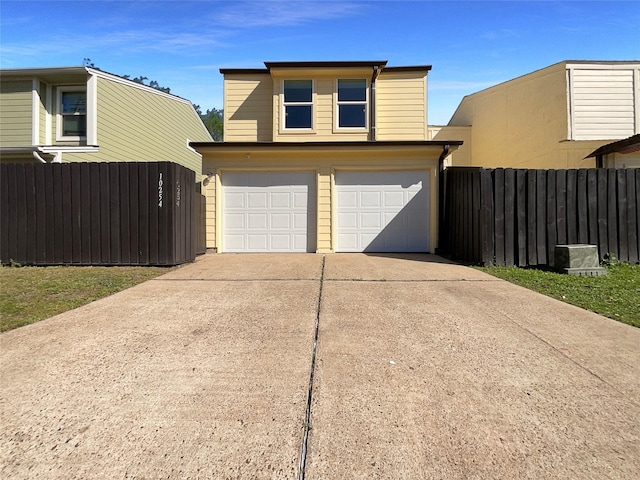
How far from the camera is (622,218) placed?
811 cm

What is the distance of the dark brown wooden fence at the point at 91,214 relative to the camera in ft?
26.1

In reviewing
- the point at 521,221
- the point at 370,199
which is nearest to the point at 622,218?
the point at 521,221

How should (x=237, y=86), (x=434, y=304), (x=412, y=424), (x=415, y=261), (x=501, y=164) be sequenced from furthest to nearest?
(x=501, y=164) < (x=237, y=86) < (x=415, y=261) < (x=434, y=304) < (x=412, y=424)

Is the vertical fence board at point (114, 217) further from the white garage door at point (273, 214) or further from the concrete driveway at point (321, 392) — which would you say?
the concrete driveway at point (321, 392)

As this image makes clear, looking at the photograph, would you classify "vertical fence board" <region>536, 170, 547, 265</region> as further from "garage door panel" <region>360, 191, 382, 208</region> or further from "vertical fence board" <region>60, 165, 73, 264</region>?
"vertical fence board" <region>60, 165, 73, 264</region>

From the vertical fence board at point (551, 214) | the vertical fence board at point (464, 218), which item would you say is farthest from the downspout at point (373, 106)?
the vertical fence board at point (551, 214)

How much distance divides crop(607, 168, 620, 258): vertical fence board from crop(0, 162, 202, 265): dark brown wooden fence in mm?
9551

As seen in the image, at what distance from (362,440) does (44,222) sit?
893 centimetres

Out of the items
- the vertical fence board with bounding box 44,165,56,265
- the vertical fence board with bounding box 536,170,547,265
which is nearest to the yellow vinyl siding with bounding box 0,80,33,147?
the vertical fence board with bounding box 44,165,56,265

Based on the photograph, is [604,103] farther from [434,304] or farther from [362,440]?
[362,440]

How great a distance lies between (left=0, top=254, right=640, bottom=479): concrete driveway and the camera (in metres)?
1.92

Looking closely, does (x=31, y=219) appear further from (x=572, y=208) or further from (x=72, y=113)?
(x=572, y=208)

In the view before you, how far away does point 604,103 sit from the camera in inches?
504

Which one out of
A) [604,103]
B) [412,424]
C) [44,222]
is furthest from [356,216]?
[604,103]
